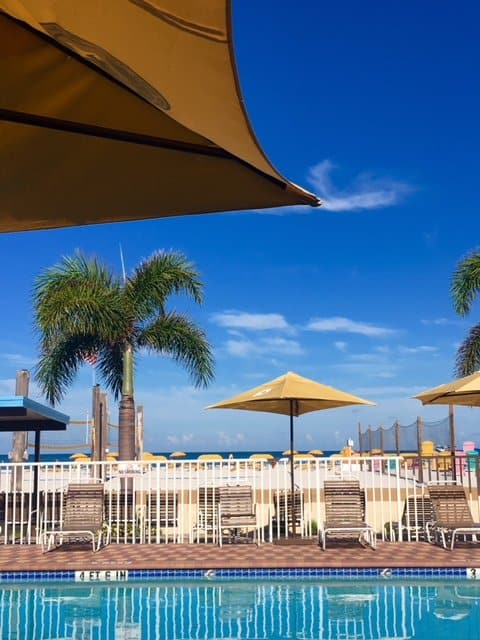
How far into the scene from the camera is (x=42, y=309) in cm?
1584

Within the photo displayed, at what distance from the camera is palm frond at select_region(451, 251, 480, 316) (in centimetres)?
1736

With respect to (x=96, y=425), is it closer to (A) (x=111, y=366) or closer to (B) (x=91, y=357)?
(A) (x=111, y=366)

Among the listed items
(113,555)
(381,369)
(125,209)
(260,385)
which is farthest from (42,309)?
(381,369)

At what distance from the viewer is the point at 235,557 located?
9.37m

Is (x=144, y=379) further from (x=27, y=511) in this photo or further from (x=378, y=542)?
(x=378, y=542)

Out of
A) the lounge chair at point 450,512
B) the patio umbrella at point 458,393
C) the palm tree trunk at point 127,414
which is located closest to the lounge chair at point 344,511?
the lounge chair at point 450,512

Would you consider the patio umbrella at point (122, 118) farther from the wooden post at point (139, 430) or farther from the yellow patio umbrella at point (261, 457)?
the wooden post at point (139, 430)

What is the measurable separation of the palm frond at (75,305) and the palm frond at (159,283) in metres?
0.42

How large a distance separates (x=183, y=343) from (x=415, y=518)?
7.33 m

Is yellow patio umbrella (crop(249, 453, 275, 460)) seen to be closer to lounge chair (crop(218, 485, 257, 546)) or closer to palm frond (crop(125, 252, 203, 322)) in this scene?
lounge chair (crop(218, 485, 257, 546))

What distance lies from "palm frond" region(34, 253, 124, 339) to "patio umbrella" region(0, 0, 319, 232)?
43.5ft

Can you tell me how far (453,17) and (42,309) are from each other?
10.8 metres

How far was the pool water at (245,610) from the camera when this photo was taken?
6.95 m

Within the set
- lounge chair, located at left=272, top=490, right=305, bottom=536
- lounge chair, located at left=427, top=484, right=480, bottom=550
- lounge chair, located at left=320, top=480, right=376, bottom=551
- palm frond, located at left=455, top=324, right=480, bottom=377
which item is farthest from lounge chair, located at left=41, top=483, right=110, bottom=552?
palm frond, located at left=455, top=324, right=480, bottom=377
